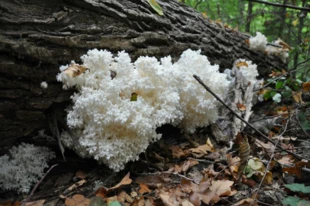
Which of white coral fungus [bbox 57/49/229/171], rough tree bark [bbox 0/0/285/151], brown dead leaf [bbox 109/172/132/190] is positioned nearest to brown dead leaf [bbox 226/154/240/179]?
white coral fungus [bbox 57/49/229/171]

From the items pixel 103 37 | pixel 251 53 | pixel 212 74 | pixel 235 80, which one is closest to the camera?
pixel 103 37

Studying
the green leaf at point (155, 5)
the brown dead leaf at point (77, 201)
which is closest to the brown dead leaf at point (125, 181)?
the brown dead leaf at point (77, 201)

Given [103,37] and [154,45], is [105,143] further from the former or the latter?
[154,45]

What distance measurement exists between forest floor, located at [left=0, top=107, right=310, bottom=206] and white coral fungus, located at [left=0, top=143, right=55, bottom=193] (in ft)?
0.27

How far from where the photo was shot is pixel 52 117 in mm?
2660

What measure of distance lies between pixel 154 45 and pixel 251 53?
8.24 ft

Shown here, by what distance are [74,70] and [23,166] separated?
105 cm

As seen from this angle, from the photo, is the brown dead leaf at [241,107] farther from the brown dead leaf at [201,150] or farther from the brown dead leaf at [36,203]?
the brown dead leaf at [36,203]

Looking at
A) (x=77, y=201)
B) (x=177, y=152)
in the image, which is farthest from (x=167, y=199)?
(x=177, y=152)

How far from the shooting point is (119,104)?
100 inches

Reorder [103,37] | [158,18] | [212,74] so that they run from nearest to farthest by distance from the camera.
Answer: [103,37]
[212,74]
[158,18]

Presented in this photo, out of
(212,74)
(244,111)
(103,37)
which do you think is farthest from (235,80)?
(103,37)

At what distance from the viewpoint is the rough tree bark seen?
7.64ft

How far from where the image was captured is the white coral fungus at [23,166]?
2.48 metres
